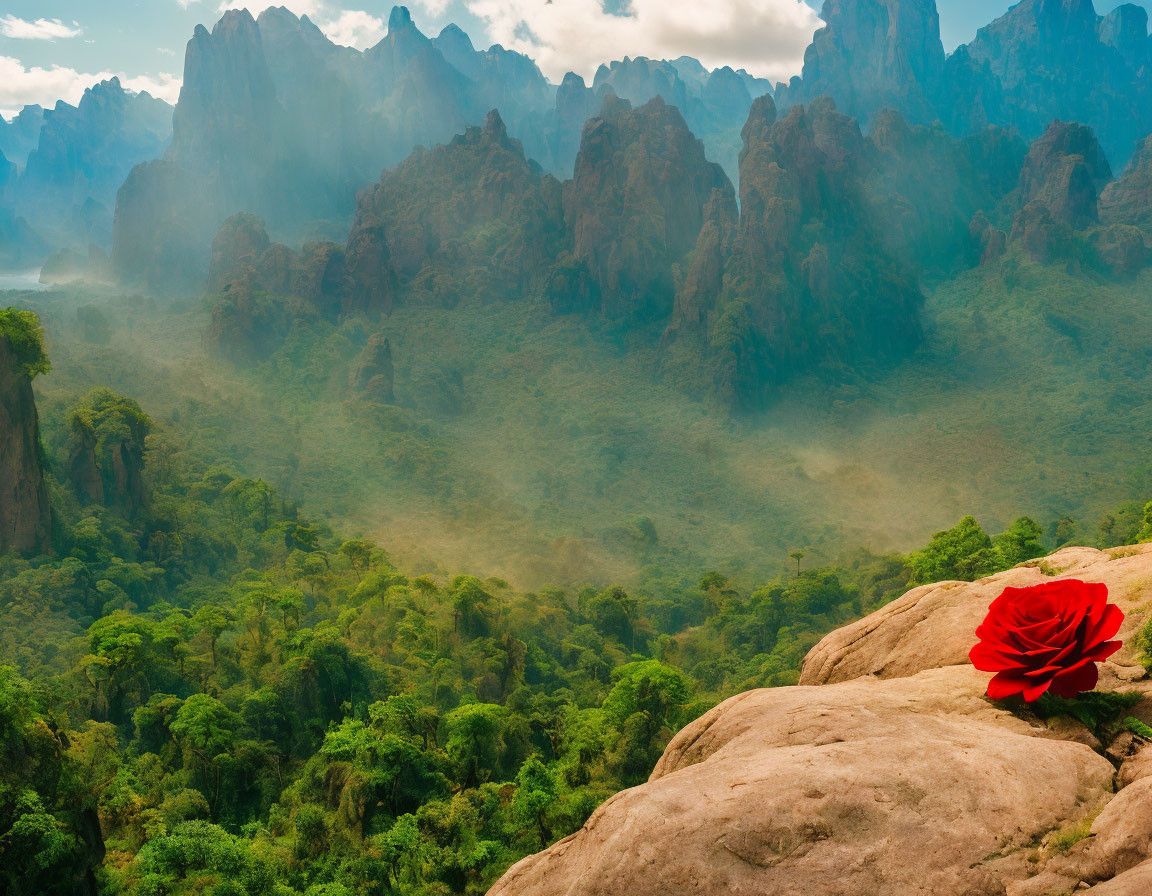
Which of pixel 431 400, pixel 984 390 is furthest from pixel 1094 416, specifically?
pixel 431 400

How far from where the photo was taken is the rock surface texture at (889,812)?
5.30 metres

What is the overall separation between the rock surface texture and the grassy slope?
68.8 metres

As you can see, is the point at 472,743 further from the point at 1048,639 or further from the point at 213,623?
the point at 1048,639

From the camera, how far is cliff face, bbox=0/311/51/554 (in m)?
56.0

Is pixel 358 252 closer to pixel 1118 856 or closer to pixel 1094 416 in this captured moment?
pixel 1094 416

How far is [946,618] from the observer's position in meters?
9.45

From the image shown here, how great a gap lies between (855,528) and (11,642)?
8558 cm

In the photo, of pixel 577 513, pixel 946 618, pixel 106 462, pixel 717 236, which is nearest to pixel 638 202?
pixel 717 236

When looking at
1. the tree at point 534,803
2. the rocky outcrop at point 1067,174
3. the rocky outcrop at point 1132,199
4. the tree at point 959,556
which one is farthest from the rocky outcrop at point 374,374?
the rocky outcrop at point 1132,199

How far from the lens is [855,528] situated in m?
99.2

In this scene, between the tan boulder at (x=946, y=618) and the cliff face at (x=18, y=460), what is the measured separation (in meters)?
62.5

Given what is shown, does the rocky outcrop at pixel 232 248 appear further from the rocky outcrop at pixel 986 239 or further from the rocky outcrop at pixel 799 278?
the rocky outcrop at pixel 986 239

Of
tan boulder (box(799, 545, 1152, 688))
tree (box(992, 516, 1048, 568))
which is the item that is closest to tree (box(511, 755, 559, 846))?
tan boulder (box(799, 545, 1152, 688))

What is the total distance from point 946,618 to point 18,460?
216 feet
